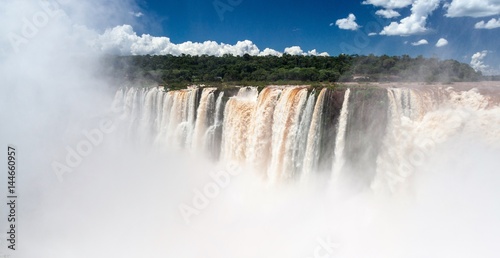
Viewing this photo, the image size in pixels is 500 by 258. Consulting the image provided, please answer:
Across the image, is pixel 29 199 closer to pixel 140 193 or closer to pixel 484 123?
pixel 140 193

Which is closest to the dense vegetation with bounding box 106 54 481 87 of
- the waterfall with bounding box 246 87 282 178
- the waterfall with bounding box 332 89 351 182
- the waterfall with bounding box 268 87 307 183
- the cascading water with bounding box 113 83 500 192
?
the cascading water with bounding box 113 83 500 192

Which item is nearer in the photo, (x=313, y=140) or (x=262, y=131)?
(x=313, y=140)

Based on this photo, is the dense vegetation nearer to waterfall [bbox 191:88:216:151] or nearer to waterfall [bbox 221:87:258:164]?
waterfall [bbox 191:88:216:151]

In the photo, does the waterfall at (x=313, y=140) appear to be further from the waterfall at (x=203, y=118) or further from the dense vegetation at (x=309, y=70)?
the waterfall at (x=203, y=118)

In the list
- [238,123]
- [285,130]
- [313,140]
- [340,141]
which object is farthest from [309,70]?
[340,141]

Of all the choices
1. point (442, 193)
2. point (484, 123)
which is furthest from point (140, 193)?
point (484, 123)

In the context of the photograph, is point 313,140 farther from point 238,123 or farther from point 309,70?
point 309,70
